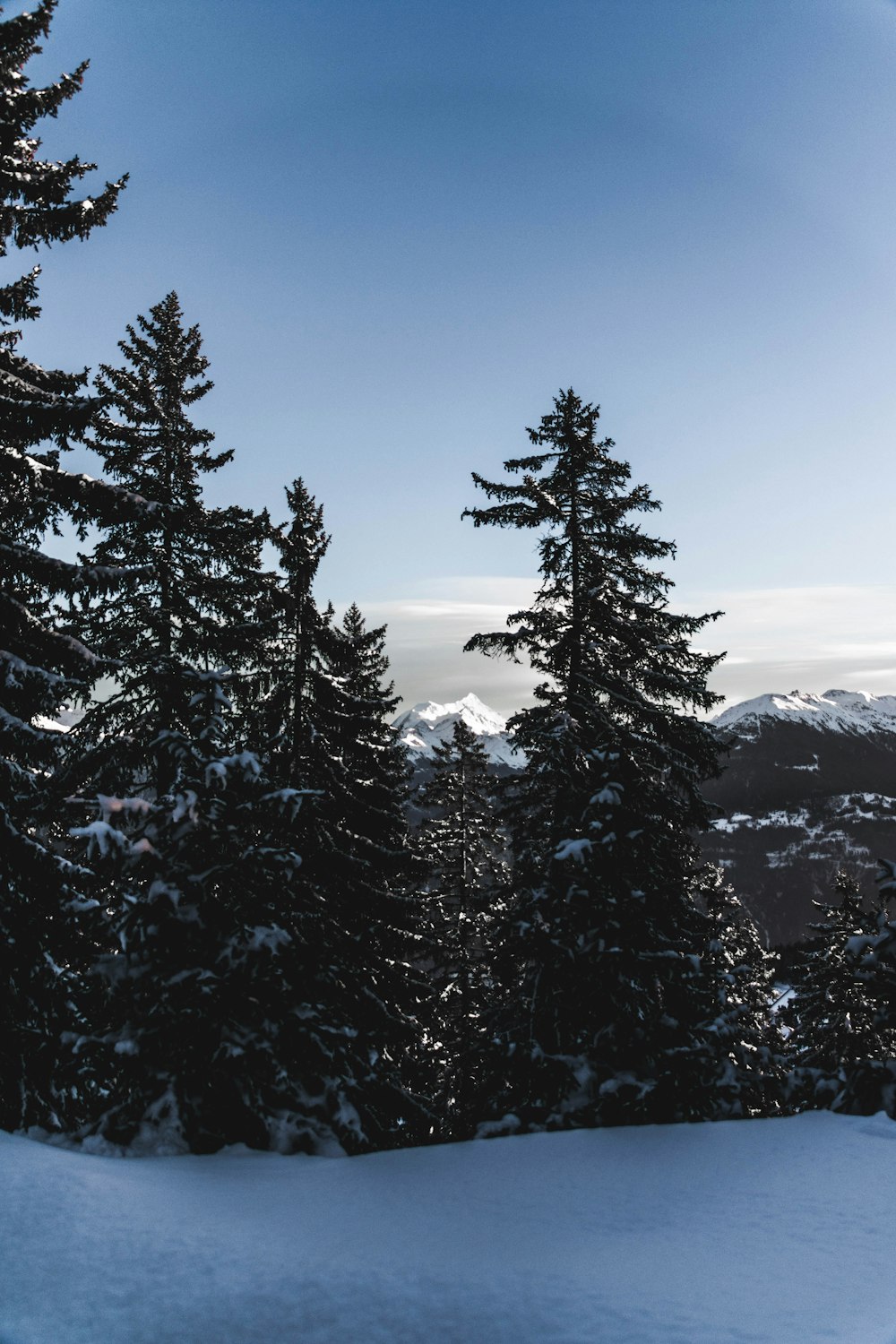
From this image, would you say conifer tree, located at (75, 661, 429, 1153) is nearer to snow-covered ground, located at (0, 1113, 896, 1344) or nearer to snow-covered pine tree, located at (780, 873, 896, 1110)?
snow-covered ground, located at (0, 1113, 896, 1344)

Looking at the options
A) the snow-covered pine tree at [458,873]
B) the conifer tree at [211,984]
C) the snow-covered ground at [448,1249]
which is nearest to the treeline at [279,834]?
the conifer tree at [211,984]

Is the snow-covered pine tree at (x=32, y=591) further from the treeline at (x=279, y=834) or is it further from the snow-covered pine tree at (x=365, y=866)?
the snow-covered pine tree at (x=365, y=866)

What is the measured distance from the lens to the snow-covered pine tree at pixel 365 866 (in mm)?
14430

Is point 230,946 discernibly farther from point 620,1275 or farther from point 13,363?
point 13,363

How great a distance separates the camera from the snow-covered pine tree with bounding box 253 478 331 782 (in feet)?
50.3

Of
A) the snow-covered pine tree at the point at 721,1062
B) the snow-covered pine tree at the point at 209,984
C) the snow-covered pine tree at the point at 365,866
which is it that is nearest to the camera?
the snow-covered pine tree at the point at 209,984

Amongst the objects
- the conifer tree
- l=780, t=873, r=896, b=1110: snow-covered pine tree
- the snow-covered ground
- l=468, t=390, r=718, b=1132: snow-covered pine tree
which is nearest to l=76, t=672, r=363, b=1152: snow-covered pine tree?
the conifer tree

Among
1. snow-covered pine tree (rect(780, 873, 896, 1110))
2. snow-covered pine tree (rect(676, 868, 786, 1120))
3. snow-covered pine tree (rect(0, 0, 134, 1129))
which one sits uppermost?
snow-covered pine tree (rect(0, 0, 134, 1129))

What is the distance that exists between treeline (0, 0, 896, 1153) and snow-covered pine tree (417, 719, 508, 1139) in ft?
14.1

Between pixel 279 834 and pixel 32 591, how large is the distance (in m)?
5.50

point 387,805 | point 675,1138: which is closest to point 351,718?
point 387,805

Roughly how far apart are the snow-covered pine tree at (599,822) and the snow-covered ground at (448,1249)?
282cm

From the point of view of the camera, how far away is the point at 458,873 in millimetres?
25344

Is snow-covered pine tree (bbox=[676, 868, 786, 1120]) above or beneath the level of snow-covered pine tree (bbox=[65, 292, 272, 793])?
beneath
